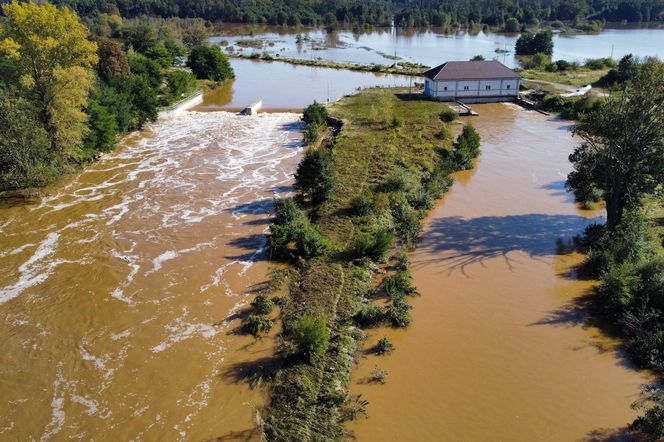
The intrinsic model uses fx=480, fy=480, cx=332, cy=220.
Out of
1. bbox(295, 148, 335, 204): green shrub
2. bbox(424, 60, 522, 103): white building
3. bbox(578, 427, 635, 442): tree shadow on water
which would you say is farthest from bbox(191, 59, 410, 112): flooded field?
bbox(578, 427, 635, 442): tree shadow on water

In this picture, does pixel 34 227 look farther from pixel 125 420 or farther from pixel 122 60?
pixel 122 60

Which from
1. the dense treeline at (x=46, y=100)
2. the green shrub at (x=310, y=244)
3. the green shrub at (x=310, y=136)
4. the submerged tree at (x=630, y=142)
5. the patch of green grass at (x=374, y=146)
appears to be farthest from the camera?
the green shrub at (x=310, y=136)

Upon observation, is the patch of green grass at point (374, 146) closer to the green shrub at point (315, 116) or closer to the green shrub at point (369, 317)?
the green shrub at point (315, 116)

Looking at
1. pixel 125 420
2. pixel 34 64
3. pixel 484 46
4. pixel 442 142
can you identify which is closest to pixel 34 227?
pixel 34 64

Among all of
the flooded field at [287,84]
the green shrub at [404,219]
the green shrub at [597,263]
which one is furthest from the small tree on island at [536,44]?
the green shrub at [597,263]

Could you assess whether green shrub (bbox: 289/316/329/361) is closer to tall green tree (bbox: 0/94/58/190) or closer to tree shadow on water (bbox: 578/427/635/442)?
tree shadow on water (bbox: 578/427/635/442)

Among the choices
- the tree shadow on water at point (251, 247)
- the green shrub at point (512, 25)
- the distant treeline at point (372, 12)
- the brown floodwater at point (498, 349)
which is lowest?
the brown floodwater at point (498, 349)

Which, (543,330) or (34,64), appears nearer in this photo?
(543,330)
